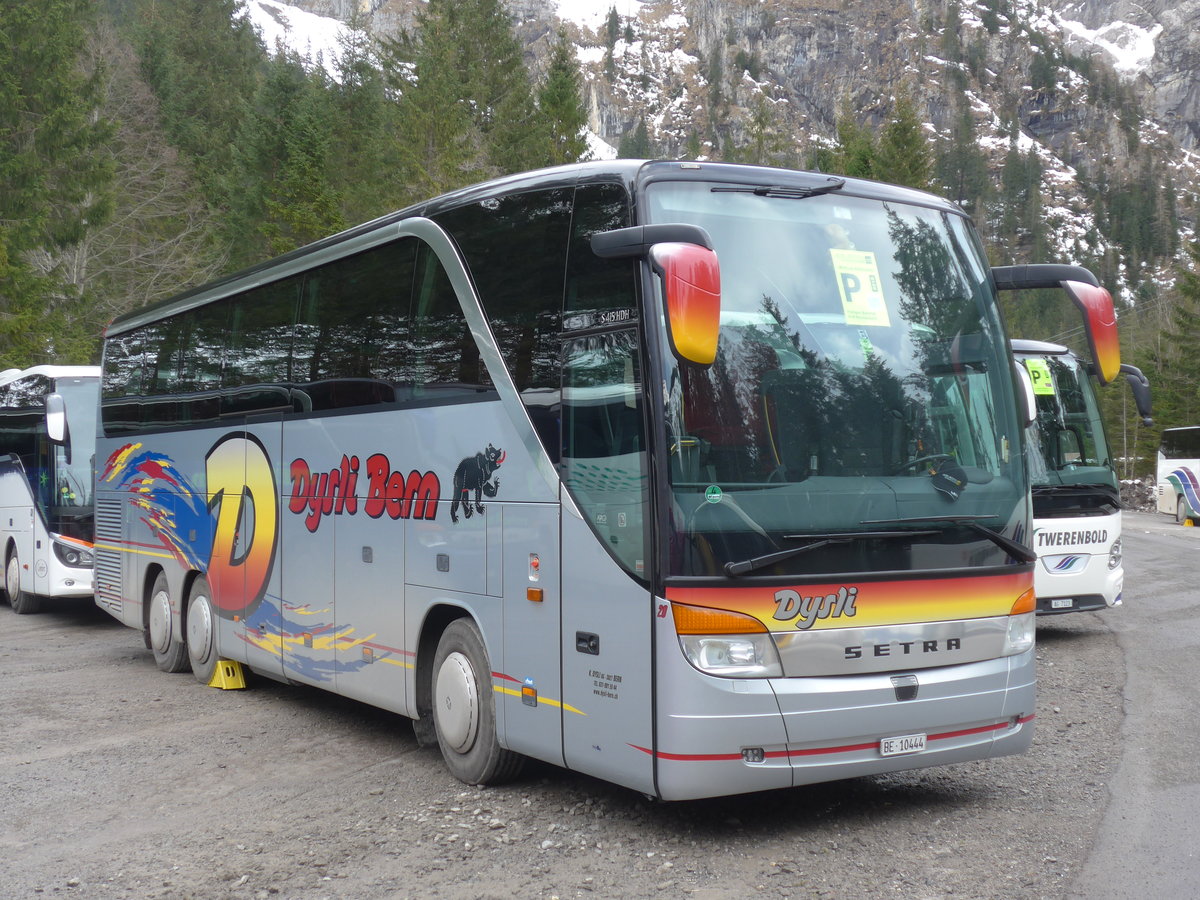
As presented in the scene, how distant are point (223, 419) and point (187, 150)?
141ft

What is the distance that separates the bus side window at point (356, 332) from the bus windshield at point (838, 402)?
2576 mm

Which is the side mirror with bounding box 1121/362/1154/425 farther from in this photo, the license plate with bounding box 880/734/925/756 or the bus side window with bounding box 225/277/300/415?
the bus side window with bounding box 225/277/300/415

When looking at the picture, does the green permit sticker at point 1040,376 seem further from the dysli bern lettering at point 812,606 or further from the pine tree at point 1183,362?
the pine tree at point 1183,362

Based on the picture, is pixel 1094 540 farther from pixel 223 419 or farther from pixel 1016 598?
pixel 223 419

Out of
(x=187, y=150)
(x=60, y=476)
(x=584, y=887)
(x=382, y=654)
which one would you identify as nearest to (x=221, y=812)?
(x=382, y=654)

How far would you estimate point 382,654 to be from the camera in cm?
800

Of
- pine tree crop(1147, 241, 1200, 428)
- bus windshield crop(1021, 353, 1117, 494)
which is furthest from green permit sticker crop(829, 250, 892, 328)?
pine tree crop(1147, 241, 1200, 428)

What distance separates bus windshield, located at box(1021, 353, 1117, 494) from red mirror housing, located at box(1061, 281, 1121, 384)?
22.1 ft

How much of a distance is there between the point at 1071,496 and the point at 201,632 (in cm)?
876

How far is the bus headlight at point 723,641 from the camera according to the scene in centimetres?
553

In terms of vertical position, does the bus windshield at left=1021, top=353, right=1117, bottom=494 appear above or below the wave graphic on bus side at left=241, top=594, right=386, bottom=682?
above

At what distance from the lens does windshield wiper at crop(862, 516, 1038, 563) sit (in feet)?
19.4

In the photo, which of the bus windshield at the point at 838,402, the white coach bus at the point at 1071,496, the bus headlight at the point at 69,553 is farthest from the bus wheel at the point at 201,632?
the white coach bus at the point at 1071,496

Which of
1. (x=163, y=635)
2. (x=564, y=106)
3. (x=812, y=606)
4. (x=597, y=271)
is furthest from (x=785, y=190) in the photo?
(x=564, y=106)
